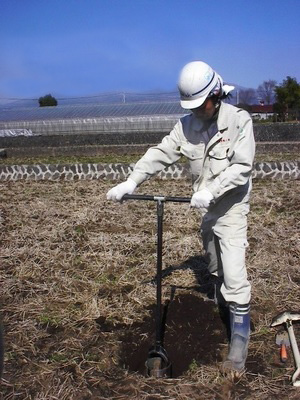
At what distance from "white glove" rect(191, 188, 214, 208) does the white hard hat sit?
55 cm

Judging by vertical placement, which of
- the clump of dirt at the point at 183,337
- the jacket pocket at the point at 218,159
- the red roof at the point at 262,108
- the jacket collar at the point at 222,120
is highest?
the red roof at the point at 262,108

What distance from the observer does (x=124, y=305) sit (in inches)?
163

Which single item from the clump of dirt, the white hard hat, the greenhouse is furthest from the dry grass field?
the greenhouse

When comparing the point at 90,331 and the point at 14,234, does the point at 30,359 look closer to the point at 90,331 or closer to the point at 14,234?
the point at 90,331

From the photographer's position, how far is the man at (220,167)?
9.79ft

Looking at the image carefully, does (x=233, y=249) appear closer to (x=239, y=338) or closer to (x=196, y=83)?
(x=239, y=338)

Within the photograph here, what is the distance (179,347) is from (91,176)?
839 cm

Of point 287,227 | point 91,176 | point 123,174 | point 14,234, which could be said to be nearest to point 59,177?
point 91,176

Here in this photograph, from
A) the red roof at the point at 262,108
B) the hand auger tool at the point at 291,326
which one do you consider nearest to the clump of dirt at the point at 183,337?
the hand auger tool at the point at 291,326

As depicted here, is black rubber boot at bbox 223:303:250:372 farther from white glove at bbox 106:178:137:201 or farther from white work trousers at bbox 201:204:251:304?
white glove at bbox 106:178:137:201

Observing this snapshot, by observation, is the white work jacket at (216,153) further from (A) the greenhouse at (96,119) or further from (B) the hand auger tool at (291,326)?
(A) the greenhouse at (96,119)

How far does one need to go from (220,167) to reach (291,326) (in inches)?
51.3

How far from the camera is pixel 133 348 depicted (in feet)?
11.5

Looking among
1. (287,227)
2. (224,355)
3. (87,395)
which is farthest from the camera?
(287,227)
